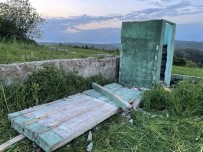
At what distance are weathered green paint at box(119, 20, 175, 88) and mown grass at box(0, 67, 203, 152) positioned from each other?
41.8 inches

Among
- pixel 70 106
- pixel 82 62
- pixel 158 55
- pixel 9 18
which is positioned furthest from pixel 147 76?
pixel 9 18

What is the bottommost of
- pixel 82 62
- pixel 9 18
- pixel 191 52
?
pixel 191 52

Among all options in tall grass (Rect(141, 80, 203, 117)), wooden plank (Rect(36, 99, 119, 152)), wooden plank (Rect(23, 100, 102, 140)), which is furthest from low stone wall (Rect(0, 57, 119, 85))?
tall grass (Rect(141, 80, 203, 117))

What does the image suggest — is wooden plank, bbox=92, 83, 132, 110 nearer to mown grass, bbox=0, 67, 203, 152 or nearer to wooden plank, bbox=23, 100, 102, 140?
mown grass, bbox=0, 67, 203, 152

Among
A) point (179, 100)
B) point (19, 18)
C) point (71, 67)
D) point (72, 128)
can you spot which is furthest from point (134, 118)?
point (19, 18)

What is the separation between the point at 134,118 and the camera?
4.37m

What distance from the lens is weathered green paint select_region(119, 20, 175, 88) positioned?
6027 millimetres

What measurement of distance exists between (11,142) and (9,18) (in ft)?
34.3

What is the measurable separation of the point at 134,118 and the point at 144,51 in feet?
7.51

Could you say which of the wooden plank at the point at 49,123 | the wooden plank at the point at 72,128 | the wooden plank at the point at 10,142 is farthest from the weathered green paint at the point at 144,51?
the wooden plank at the point at 10,142

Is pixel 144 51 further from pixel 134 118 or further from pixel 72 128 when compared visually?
pixel 72 128

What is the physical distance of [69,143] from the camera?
139 inches

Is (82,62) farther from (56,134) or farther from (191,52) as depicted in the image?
(191,52)

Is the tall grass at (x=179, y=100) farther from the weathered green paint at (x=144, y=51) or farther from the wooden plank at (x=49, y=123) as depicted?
the wooden plank at (x=49, y=123)
